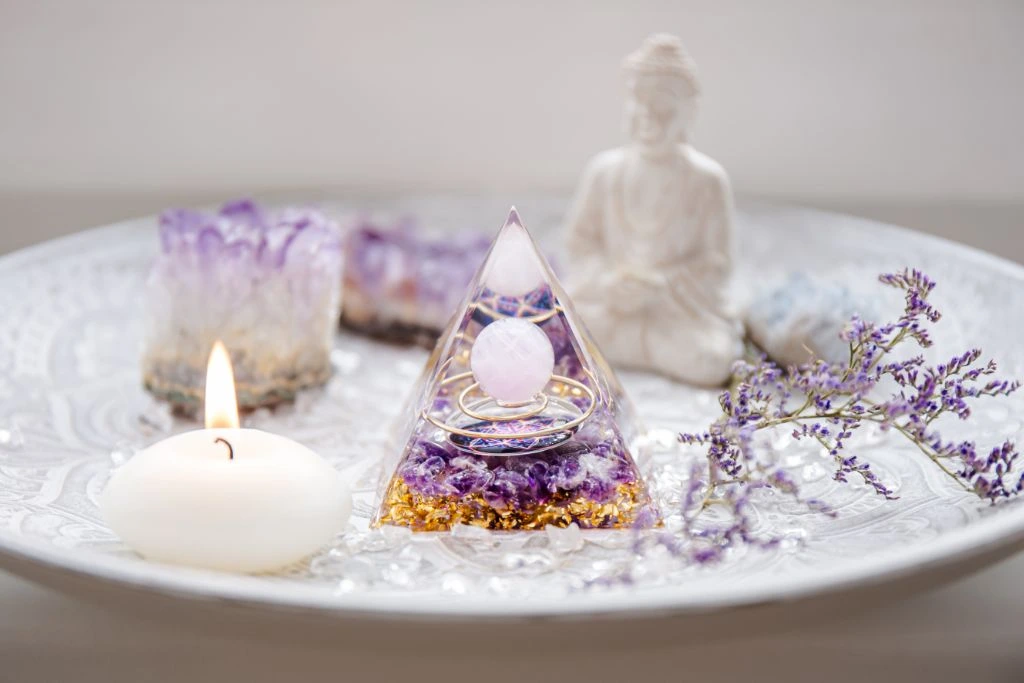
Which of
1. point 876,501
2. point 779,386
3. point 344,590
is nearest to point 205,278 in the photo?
point 344,590

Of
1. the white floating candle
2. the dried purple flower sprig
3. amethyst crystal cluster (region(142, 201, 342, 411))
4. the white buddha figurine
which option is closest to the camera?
the white floating candle

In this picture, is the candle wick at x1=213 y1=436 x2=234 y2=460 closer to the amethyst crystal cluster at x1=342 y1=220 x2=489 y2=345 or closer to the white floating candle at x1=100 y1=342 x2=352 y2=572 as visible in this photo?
the white floating candle at x1=100 y1=342 x2=352 y2=572

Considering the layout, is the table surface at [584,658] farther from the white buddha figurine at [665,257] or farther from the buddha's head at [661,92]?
the buddha's head at [661,92]

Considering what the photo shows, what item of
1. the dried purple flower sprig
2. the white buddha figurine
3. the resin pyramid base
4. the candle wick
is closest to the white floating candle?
the candle wick

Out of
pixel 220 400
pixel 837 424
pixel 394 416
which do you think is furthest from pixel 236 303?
pixel 837 424

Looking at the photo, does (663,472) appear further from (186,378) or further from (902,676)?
(186,378)

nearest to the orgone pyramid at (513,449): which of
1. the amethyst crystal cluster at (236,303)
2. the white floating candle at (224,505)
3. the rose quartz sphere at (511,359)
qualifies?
the rose quartz sphere at (511,359)

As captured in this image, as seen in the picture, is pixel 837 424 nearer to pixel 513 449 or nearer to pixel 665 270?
pixel 513 449
